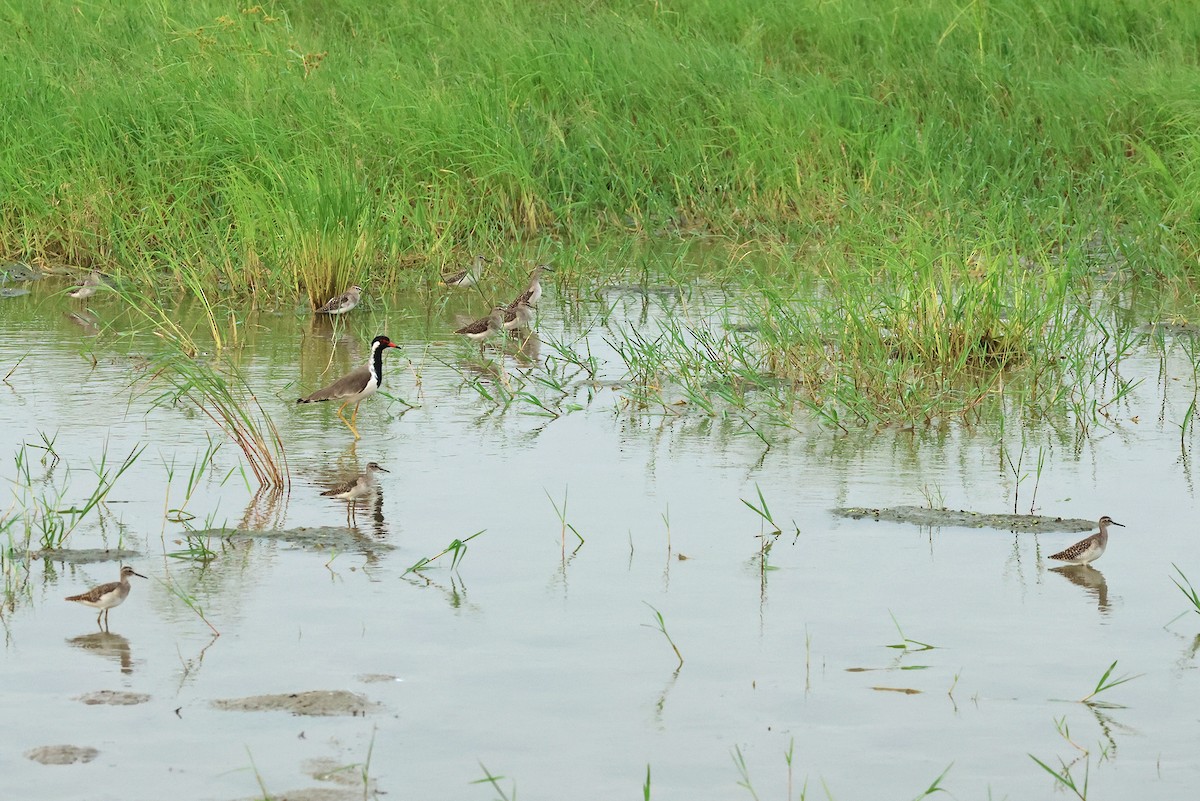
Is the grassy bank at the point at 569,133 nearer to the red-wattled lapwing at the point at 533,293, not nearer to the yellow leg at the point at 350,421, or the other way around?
Answer: the red-wattled lapwing at the point at 533,293

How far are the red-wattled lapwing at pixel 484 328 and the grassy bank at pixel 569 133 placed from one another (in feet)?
4.97

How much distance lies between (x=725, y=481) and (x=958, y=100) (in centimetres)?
987

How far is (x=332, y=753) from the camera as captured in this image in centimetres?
531

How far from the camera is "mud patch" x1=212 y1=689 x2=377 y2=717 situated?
562 cm

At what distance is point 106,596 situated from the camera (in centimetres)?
643

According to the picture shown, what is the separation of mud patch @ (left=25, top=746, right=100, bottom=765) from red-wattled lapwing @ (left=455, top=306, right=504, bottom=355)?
6900mm

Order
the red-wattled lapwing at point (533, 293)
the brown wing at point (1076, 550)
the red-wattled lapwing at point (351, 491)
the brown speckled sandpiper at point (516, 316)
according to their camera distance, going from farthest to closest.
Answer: the red-wattled lapwing at point (533, 293)
the brown speckled sandpiper at point (516, 316)
the red-wattled lapwing at point (351, 491)
the brown wing at point (1076, 550)

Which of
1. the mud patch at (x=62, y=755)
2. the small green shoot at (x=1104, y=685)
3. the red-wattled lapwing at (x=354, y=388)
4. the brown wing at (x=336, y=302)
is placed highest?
the brown wing at (x=336, y=302)

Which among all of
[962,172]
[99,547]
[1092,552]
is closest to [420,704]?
[99,547]

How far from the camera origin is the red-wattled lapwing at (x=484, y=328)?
39.9ft

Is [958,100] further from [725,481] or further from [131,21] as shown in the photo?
[725,481]

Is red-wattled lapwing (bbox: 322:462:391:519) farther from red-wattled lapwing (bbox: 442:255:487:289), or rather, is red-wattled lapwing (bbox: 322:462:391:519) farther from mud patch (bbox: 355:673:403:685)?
red-wattled lapwing (bbox: 442:255:487:289)

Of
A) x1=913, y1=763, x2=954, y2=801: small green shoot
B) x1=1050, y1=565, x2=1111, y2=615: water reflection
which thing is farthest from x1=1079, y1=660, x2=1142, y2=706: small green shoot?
x1=1050, y1=565, x2=1111, y2=615: water reflection

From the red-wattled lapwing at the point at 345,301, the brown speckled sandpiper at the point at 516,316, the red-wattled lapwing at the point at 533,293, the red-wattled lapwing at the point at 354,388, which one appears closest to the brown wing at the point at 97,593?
the red-wattled lapwing at the point at 354,388
